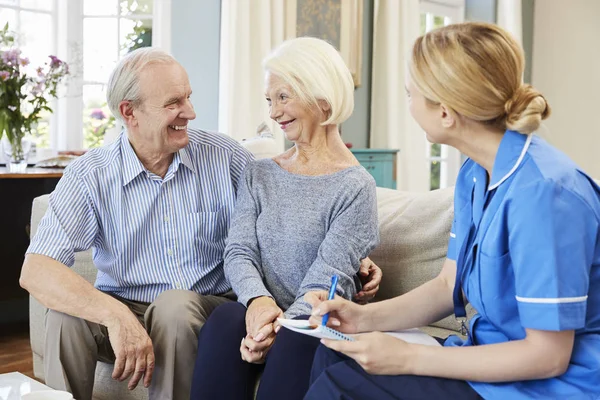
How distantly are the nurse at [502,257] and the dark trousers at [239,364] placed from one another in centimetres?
23

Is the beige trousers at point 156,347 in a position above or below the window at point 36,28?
below

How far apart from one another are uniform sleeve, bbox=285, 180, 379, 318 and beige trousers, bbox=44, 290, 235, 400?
0.89 feet

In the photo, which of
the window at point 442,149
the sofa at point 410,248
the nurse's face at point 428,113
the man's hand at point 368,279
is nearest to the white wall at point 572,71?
the window at point 442,149

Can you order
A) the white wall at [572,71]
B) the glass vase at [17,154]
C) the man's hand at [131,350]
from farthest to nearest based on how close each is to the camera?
the white wall at [572,71] → the glass vase at [17,154] → the man's hand at [131,350]

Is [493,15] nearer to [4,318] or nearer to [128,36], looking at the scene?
[128,36]

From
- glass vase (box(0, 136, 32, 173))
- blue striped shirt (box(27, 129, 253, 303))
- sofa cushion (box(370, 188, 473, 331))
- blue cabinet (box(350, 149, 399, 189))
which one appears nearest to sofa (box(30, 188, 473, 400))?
sofa cushion (box(370, 188, 473, 331))

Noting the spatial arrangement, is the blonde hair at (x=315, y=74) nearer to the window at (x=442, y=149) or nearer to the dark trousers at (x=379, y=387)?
the dark trousers at (x=379, y=387)

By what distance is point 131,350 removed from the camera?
1.87 meters

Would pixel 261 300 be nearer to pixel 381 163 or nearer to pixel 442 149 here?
pixel 381 163

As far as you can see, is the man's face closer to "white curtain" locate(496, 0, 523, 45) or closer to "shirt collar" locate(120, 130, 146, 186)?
"shirt collar" locate(120, 130, 146, 186)

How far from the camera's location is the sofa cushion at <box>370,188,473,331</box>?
7.34ft

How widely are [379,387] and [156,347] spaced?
0.81 metres

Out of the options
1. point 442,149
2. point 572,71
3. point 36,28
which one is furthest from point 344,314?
point 572,71

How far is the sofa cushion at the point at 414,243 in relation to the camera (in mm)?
2236
